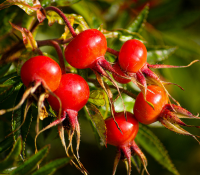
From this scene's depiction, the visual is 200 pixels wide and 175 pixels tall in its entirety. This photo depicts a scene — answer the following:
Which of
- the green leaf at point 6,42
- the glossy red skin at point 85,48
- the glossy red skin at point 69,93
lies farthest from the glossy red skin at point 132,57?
the green leaf at point 6,42

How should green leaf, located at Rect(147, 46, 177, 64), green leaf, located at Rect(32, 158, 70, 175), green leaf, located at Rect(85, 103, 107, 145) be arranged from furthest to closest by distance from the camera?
green leaf, located at Rect(147, 46, 177, 64) → green leaf, located at Rect(85, 103, 107, 145) → green leaf, located at Rect(32, 158, 70, 175)

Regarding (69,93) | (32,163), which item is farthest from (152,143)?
(32,163)

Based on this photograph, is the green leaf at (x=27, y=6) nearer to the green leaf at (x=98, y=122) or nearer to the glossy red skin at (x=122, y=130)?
the green leaf at (x=98, y=122)

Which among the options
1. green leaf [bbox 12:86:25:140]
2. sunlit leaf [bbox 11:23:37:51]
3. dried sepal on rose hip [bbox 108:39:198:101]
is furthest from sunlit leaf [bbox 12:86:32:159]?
dried sepal on rose hip [bbox 108:39:198:101]

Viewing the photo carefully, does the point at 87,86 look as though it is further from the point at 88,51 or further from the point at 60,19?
the point at 60,19

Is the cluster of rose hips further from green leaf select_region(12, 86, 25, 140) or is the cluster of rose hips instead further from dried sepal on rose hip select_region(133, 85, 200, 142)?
green leaf select_region(12, 86, 25, 140)

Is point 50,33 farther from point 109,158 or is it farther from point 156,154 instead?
point 109,158
